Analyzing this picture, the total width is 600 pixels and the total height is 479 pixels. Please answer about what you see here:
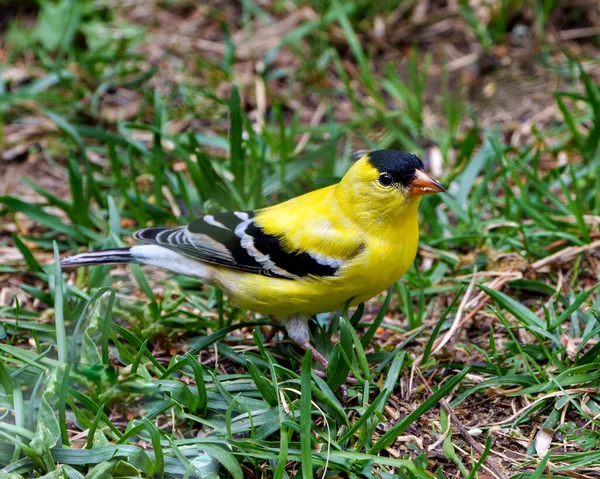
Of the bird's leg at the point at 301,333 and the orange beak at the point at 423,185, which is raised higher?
the orange beak at the point at 423,185

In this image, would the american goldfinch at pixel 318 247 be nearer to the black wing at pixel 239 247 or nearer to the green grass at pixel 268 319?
the black wing at pixel 239 247

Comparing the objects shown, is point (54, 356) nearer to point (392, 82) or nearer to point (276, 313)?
point (276, 313)

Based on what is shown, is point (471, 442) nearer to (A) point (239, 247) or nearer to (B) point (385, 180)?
(B) point (385, 180)

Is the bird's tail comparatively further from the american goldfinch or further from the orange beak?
the orange beak

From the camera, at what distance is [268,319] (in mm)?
3568

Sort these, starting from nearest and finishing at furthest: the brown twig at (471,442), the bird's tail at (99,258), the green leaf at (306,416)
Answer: the green leaf at (306,416)
the brown twig at (471,442)
the bird's tail at (99,258)

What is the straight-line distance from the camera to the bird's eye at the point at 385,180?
3.12 m

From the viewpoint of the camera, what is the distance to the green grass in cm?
268

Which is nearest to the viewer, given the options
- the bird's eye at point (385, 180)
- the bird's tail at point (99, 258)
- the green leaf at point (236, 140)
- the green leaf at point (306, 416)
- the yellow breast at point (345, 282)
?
the green leaf at point (306, 416)

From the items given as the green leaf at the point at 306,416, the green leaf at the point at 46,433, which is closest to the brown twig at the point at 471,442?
the green leaf at the point at 306,416

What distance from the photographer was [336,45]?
5.75 metres

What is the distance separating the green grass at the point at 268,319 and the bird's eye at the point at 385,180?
562 millimetres

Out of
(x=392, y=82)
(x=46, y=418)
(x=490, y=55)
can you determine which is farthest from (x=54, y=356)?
(x=490, y=55)

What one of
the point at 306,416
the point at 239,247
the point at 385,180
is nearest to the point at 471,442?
the point at 306,416
